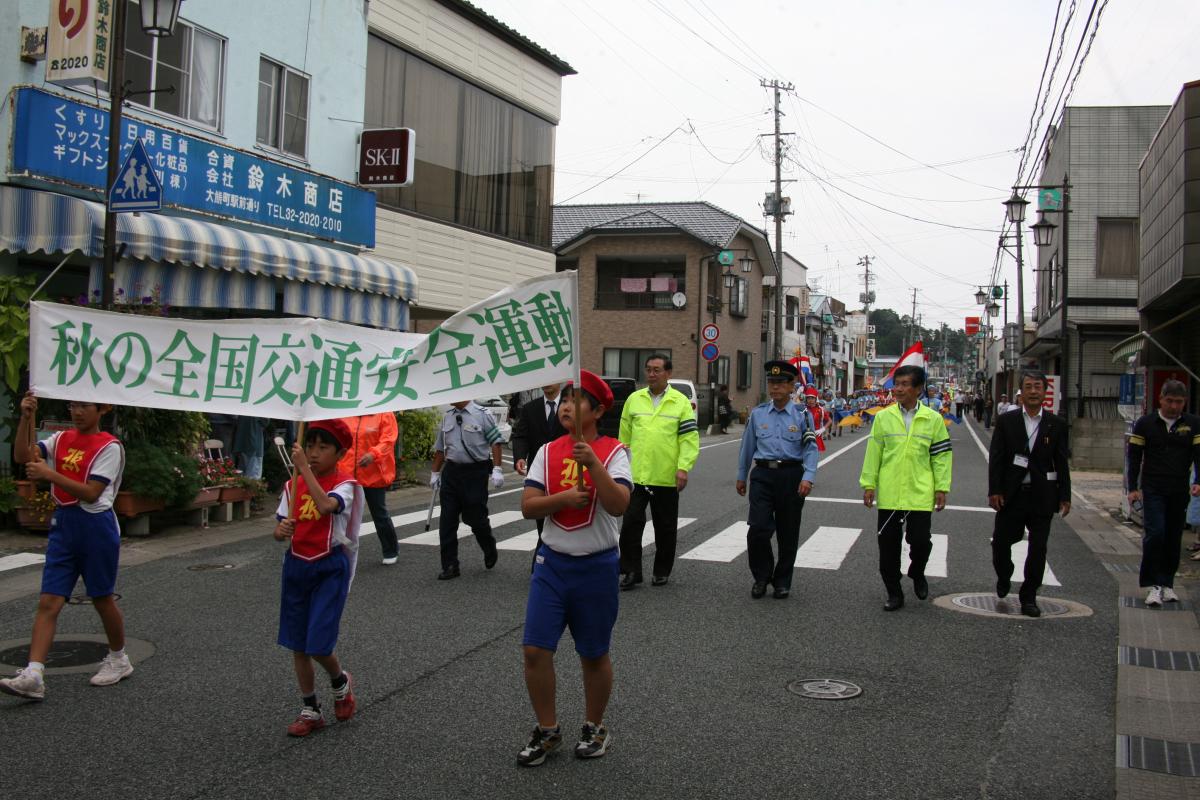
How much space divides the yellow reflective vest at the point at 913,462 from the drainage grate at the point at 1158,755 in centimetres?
305

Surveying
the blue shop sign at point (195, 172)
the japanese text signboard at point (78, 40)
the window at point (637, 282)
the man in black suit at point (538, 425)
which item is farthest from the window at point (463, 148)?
the window at point (637, 282)

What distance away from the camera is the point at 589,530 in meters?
4.75

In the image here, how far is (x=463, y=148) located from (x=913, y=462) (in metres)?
16.1

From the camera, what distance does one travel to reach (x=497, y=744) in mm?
4988

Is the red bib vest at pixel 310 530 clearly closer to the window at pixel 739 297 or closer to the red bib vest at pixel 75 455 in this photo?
the red bib vest at pixel 75 455

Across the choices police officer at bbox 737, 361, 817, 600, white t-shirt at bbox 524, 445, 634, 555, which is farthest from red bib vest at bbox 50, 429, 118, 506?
police officer at bbox 737, 361, 817, 600

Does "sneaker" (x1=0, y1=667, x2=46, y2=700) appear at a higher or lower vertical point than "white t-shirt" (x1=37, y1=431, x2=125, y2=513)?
lower

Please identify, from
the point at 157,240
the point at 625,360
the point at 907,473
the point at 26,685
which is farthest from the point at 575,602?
the point at 625,360

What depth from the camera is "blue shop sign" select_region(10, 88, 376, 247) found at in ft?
38.9

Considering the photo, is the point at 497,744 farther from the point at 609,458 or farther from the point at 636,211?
the point at 636,211

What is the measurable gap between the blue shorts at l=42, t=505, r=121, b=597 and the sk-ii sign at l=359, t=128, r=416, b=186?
12.8m

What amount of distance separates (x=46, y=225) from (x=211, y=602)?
6086 mm

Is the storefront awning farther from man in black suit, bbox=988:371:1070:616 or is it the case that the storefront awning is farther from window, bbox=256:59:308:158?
man in black suit, bbox=988:371:1070:616

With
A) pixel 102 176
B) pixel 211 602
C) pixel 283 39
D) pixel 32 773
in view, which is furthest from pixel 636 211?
pixel 32 773
